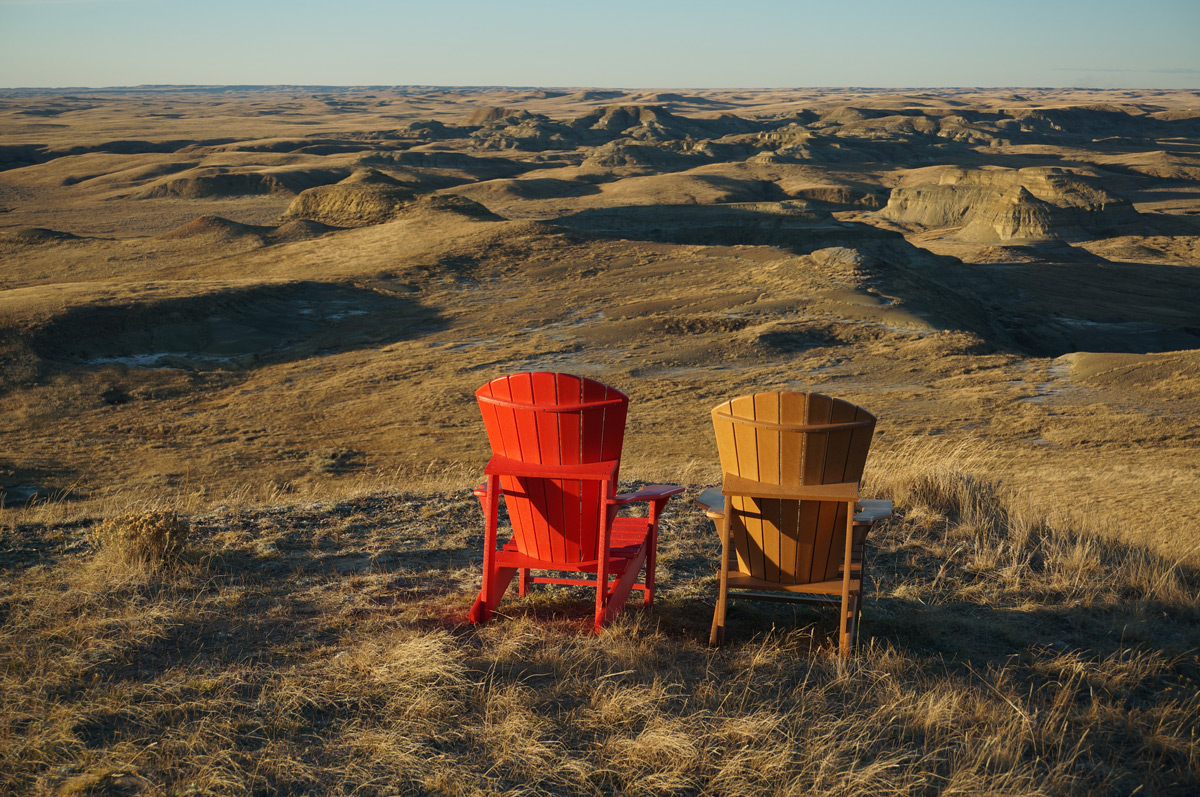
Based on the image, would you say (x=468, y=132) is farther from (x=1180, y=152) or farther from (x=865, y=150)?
(x=1180, y=152)

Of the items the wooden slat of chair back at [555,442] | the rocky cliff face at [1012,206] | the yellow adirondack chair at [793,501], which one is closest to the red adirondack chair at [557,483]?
the wooden slat of chair back at [555,442]

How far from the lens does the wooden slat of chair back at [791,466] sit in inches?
167

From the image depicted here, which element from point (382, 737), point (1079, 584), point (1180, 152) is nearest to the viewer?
point (382, 737)

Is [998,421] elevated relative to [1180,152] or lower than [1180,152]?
lower

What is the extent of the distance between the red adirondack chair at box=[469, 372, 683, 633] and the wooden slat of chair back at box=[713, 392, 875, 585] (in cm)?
55

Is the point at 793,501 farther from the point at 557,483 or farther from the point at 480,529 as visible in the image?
the point at 480,529

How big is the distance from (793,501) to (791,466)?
0.20 metres

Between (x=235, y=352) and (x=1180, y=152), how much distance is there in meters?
104

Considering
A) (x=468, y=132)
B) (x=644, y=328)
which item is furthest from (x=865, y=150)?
(x=644, y=328)

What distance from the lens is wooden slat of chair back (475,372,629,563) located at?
4.51 meters

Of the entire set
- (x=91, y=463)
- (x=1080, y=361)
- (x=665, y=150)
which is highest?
(x=665, y=150)

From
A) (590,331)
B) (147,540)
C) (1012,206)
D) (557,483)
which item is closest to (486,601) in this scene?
(557,483)

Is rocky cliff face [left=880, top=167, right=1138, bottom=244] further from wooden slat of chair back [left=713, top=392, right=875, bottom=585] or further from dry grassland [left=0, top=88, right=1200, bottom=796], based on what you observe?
wooden slat of chair back [left=713, top=392, right=875, bottom=585]

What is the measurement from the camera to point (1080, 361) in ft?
54.8
